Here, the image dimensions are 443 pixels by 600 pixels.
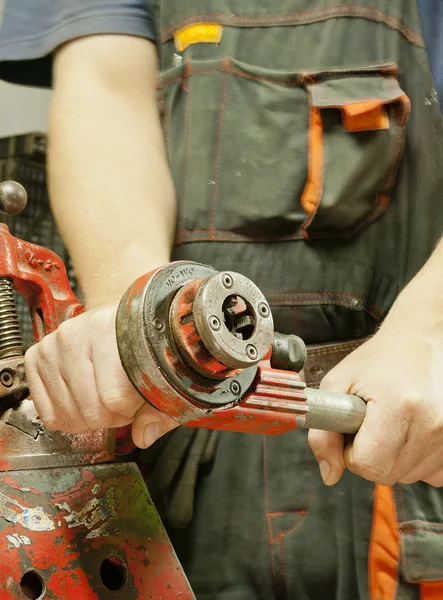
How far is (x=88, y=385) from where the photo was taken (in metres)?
0.75

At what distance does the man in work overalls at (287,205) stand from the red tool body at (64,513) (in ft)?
0.58

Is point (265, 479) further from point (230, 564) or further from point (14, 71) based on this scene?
point (14, 71)

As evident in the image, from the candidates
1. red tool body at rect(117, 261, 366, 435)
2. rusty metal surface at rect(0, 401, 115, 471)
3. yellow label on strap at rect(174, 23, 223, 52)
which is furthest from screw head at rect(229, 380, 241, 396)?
yellow label on strap at rect(174, 23, 223, 52)

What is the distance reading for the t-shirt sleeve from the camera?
1.15m

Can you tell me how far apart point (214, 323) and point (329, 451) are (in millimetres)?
302

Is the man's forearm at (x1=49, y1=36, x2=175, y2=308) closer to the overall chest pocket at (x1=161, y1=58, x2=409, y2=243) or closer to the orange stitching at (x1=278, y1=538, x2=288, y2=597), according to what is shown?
the overall chest pocket at (x1=161, y1=58, x2=409, y2=243)

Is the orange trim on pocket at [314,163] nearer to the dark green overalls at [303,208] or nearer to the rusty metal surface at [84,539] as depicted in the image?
the dark green overalls at [303,208]

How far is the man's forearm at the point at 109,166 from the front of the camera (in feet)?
3.23

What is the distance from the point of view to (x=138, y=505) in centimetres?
85

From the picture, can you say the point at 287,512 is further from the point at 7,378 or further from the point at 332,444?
the point at 7,378

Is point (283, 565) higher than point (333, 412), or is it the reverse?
point (333, 412)

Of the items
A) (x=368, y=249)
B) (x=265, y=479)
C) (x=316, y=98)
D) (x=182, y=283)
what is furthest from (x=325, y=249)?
(x=182, y=283)

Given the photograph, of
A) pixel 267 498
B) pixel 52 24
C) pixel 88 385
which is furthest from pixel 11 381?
pixel 52 24

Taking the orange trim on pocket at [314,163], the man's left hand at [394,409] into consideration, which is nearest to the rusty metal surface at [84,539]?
the man's left hand at [394,409]
